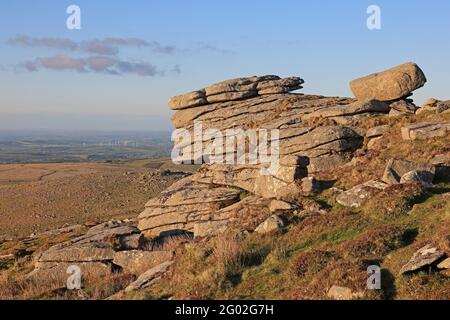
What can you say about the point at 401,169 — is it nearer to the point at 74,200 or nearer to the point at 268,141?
the point at 268,141

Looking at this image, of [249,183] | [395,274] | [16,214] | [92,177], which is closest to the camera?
[395,274]

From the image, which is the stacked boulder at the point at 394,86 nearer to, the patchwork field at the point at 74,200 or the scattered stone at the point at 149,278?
the scattered stone at the point at 149,278

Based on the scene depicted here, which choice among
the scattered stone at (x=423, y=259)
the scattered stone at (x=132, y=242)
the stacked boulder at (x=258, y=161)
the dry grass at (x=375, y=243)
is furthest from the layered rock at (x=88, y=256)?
the scattered stone at (x=423, y=259)

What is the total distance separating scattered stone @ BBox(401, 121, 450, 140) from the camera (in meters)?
27.2

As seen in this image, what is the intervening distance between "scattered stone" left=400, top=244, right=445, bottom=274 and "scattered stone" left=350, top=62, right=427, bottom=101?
21774mm

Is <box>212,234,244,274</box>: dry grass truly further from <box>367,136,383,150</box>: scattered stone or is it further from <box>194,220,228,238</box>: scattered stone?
<box>367,136,383,150</box>: scattered stone

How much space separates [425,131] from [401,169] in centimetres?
562

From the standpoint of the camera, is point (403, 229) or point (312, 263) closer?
point (312, 263)

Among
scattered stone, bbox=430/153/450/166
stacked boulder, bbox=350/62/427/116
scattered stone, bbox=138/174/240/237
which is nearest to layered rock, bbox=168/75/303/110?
stacked boulder, bbox=350/62/427/116

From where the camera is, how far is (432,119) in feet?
97.3
